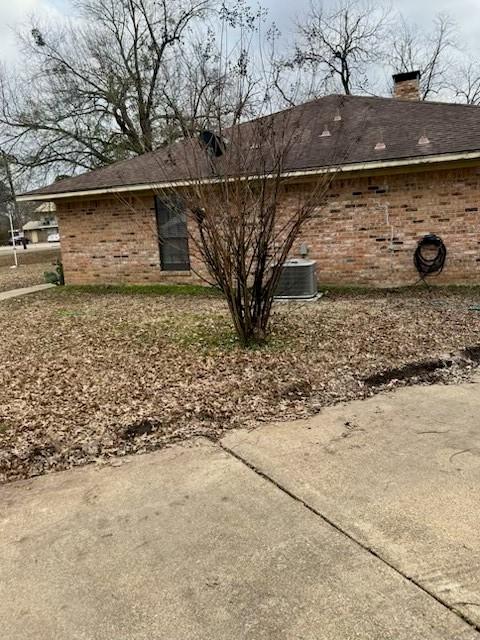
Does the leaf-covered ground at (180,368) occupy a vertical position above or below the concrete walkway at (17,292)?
below

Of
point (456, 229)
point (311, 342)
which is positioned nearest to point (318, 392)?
point (311, 342)

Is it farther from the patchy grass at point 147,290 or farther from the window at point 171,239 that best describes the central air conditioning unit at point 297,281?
the window at point 171,239

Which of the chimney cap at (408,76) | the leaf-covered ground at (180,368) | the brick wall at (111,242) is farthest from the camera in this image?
the chimney cap at (408,76)

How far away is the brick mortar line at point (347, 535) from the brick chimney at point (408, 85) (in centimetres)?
1201

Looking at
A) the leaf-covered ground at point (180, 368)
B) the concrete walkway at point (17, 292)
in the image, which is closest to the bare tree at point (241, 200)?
the leaf-covered ground at point (180, 368)

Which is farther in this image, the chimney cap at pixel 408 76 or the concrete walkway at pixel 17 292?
the chimney cap at pixel 408 76

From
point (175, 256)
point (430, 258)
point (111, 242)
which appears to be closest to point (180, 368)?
point (430, 258)

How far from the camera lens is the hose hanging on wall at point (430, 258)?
30.3 feet

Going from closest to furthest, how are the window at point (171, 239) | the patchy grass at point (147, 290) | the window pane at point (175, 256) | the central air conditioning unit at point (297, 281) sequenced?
the central air conditioning unit at point (297, 281) → the patchy grass at point (147, 290) → the window at point (171, 239) → the window pane at point (175, 256)

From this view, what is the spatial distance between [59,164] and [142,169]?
10405 mm

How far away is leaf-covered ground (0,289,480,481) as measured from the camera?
3750 mm

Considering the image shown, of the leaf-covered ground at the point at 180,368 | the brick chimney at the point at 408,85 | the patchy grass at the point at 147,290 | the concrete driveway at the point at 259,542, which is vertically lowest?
the concrete driveway at the point at 259,542

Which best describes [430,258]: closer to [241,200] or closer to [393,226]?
[393,226]

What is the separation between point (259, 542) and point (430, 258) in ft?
26.7
